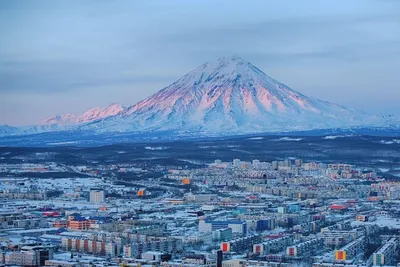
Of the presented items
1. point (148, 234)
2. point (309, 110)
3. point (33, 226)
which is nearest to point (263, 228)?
point (148, 234)

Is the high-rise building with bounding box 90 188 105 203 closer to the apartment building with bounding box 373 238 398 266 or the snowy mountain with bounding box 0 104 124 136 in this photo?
the apartment building with bounding box 373 238 398 266

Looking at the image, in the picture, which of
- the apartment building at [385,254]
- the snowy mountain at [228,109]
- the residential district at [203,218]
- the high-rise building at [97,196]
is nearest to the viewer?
the apartment building at [385,254]

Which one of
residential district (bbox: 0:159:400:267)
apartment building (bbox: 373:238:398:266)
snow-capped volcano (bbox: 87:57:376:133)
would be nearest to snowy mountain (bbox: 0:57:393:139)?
snow-capped volcano (bbox: 87:57:376:133)

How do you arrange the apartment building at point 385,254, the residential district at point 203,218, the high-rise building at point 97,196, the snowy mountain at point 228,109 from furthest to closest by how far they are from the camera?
the snowy mountain at point 228,109
the high-rise building at point 97,196
the residential district at point 203,218
the apartment building at point 385,254

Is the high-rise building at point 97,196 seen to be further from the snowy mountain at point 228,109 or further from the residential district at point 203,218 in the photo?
the snowy mountain at point 228,109

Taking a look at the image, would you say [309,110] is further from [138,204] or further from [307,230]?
[307,230]

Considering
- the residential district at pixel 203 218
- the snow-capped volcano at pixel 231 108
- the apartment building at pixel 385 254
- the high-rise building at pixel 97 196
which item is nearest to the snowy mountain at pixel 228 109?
the snow-capped volcano at pixel 231 108

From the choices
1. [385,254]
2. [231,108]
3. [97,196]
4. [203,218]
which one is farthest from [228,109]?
[385,254]

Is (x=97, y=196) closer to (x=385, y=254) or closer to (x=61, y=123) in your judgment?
(x=385, y=254)

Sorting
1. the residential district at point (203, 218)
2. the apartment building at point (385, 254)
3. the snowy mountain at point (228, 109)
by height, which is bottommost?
the apartment building at point (385, 254)
